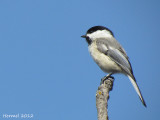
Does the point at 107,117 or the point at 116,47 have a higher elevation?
the point at 116,47

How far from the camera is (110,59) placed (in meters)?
5.27

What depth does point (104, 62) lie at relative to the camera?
5258 mm

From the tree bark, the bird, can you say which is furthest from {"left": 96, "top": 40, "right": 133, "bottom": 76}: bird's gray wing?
the tree bark

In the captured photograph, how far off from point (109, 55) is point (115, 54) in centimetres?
11

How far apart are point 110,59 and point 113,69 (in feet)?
0.61

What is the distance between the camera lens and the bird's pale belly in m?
5.23

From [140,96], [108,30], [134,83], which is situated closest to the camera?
[140,96]

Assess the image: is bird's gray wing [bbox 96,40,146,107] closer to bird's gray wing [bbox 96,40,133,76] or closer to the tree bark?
bird's gray wing [bbox 96,40,133,76]

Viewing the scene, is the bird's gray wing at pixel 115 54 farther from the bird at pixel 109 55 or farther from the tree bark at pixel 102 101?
the tree bark at pixel 102 101

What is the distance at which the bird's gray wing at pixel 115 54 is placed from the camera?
5094 mm

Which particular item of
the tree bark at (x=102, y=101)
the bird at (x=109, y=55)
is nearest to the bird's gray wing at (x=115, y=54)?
the bird at (x=109, y=55)

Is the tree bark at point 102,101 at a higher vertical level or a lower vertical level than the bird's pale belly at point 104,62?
lower

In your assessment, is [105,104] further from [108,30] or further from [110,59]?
[108,30]

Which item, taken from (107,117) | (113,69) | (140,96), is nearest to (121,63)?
(113,69)
